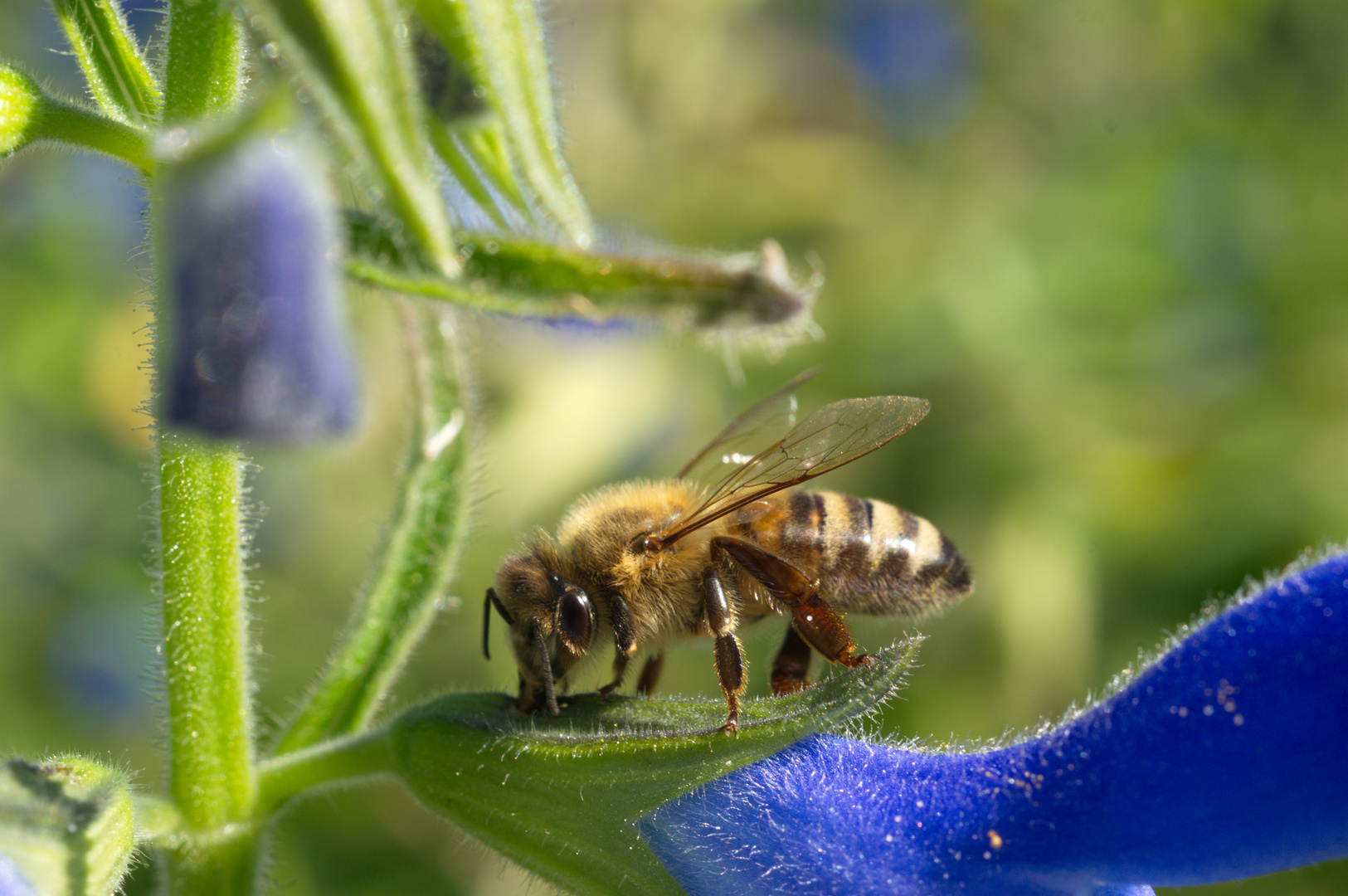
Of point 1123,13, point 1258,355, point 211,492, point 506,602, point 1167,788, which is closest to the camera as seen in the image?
point 1167,788

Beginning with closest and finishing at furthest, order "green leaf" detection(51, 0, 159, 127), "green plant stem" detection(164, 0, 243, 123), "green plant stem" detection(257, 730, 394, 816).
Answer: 1. "green plant stem" detection(164, 0, 243, 123)
2. "green leaf" detection(51, 0, 159, 127)
3. "green plant stem" detection(257, 730, 394, 816)

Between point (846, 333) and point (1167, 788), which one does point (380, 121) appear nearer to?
point (1167, 788)

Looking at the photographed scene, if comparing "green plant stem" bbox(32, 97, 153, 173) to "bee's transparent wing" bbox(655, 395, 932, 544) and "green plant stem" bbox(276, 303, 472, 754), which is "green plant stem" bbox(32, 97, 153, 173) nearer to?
"green plant stem" bbox(276, 303, 472, 754)

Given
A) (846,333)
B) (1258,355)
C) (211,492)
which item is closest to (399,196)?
(211,492)

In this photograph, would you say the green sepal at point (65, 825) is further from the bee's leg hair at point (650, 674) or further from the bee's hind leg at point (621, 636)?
the bee's leg hair at point (650, 674)

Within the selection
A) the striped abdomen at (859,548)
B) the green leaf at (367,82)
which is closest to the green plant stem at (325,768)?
the striped abdomen at (859,548)

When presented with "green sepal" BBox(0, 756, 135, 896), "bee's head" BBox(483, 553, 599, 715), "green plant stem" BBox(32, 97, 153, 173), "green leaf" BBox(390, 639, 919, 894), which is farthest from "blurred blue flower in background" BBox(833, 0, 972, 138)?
"green sepal" BBox(0, 756, 135, 896)

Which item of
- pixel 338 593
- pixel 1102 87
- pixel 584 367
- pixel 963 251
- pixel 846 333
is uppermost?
pixel 1102 87
